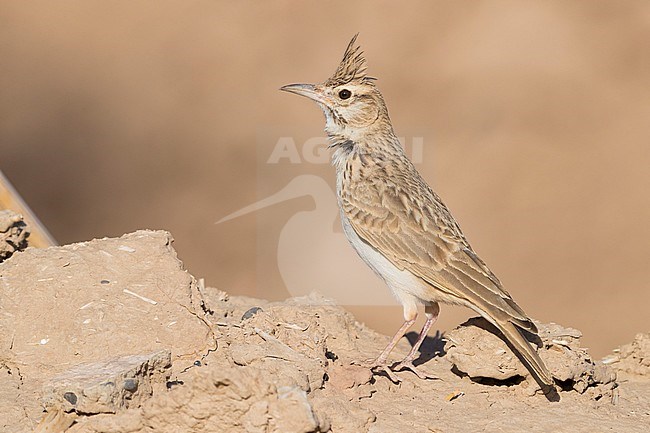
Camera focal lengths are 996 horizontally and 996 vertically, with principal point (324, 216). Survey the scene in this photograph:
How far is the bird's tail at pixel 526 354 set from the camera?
534 cm

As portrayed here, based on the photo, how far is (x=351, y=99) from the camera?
6824 mm

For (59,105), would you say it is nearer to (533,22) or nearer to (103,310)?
(533,22)

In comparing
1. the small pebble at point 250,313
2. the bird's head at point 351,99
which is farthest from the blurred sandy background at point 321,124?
the small pebble at point 250,313

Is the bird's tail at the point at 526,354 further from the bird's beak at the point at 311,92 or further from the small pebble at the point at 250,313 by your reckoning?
the bird's beak at the point at 311,92

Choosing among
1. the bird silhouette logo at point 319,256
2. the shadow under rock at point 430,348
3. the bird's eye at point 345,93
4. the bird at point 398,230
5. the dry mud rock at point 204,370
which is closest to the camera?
the dry mud rock at point 204,370

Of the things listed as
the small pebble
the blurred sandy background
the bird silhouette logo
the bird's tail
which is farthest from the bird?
the bird silhouette logo

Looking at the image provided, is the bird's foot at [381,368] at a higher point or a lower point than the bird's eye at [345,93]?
lower

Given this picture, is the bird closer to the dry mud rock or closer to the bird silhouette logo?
the dry mud rock

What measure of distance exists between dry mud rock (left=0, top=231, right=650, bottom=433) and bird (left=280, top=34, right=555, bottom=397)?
20cm

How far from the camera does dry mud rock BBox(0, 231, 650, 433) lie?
4383mm

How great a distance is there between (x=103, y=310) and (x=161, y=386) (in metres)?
0.88

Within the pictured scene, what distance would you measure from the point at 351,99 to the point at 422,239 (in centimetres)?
126

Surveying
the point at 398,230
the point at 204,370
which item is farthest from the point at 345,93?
the point at 204,370

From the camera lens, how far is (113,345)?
5.18 metres
